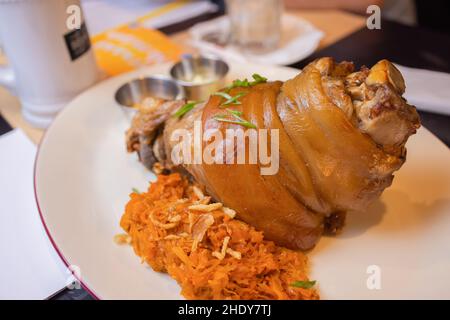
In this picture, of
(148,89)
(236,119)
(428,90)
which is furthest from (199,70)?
(428,90)

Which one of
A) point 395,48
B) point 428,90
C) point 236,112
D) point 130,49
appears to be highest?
point 236,112

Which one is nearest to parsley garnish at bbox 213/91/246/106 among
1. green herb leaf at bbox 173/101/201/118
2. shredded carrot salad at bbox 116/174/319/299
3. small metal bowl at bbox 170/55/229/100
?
green herb leaf at bbox 173/101/201/118

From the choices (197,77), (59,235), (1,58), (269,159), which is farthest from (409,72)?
(1,58)

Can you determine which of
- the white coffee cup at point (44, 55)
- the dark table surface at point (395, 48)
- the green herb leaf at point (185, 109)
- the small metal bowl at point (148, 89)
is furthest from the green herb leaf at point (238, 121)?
the dark table surface at point (395, 48)

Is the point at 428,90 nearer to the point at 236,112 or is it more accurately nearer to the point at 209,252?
the point at 236,112
